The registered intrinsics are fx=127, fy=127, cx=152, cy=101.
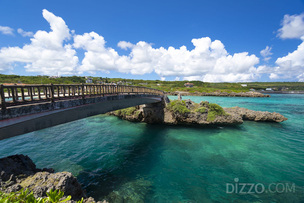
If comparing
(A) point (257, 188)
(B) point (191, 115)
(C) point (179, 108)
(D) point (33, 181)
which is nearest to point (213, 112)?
(B) point (191, 115)

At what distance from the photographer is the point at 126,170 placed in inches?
441

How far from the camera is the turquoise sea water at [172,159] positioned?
8.96 m

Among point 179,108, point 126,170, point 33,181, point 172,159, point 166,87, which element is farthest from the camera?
point 166,87

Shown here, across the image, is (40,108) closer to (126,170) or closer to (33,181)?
(33,181)

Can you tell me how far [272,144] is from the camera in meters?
16.4

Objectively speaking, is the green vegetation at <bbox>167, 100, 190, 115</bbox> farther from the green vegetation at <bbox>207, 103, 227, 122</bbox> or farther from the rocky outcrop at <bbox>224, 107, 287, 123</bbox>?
the rocky outcrop at <bbox>224, 107, 287, 123</bbox>

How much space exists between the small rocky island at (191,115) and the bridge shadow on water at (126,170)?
7863 mm

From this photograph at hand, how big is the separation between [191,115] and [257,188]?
1437 centimetres

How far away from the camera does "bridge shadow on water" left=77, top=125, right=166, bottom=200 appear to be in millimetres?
9073

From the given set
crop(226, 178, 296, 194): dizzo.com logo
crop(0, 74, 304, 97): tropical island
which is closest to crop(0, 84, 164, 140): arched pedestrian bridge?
crop(226, 178, 296, 194): dizzo.com logo

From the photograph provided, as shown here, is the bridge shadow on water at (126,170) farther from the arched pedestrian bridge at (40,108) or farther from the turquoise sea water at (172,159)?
the arched pedestrian bridge at (40,108)

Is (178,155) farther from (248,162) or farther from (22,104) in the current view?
(22,104)

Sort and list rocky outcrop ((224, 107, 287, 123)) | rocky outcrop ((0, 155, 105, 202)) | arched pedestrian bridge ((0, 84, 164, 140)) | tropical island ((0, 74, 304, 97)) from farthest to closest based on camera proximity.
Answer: tropical island ((0, 74, 304, 97)) → rocky outcrop ((224, 107, 287, 123)) → arched pedestrian bridge ((0, 84, 164, 140)) → rocky outcrop ((0, 155, 105, 202))

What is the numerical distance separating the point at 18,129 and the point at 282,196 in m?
16.9
